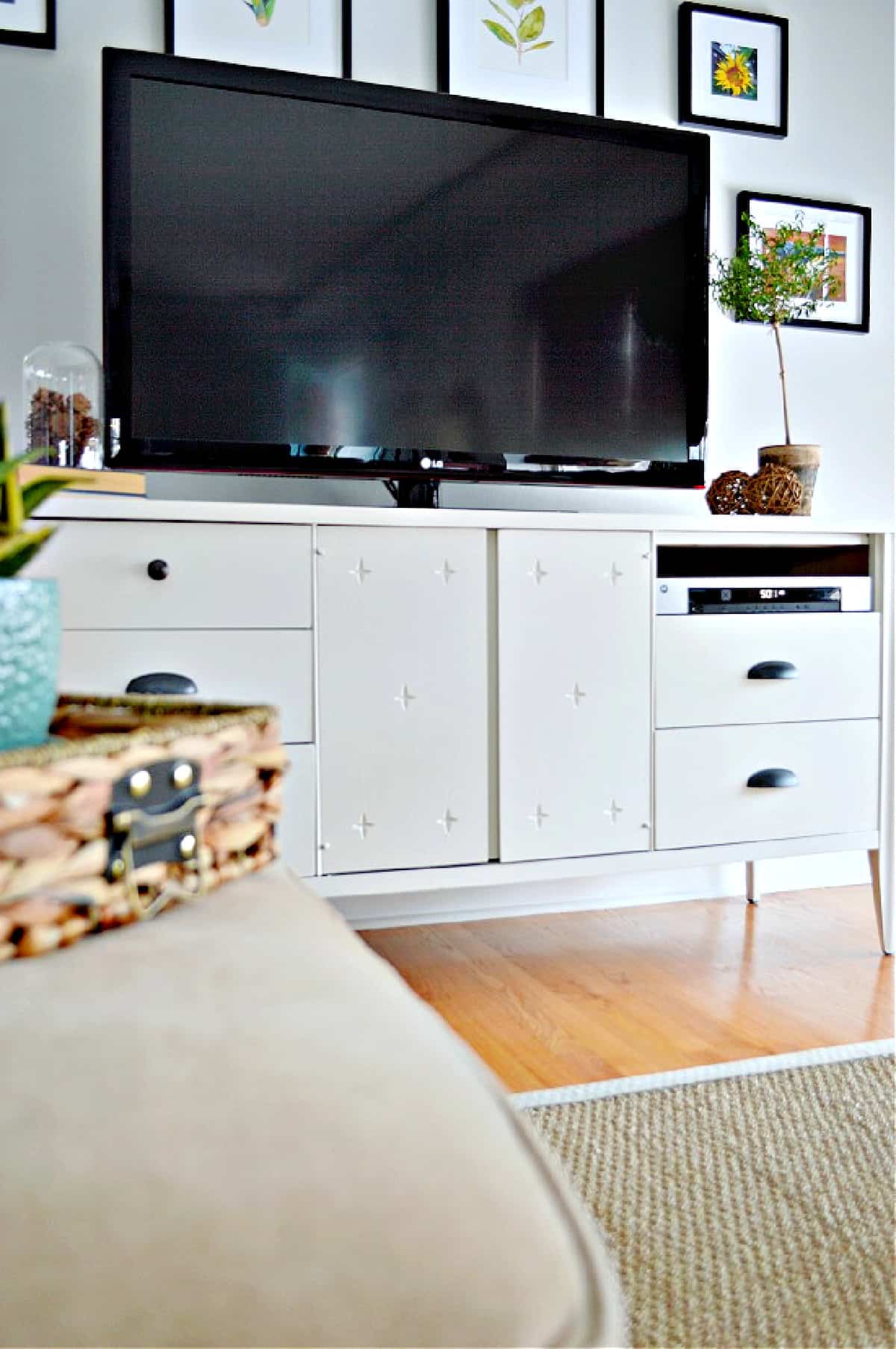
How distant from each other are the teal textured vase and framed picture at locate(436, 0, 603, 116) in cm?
206

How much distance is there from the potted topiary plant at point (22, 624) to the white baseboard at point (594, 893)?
65.0 inches

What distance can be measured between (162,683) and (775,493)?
1194 mm

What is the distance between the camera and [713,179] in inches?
97.7

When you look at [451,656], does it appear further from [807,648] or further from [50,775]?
[50,775]

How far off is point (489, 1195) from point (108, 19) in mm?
2236

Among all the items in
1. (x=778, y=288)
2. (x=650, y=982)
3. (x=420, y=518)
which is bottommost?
(x=650, y=982)

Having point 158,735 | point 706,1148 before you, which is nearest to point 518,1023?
point 706,1148

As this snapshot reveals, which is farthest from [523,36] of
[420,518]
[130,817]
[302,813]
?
[130,817]

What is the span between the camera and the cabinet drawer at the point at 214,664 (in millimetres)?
1623

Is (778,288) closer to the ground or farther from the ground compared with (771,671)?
farther from the ground

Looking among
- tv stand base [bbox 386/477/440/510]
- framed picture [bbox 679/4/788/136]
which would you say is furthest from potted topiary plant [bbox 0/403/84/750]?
framed picture [bbox 679/4/788/136]

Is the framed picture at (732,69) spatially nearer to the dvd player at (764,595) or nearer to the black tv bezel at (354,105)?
the black tv bezel at (354,105)

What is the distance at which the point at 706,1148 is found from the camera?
1.29 m

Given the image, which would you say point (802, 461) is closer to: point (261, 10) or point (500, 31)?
point (500, 31)
